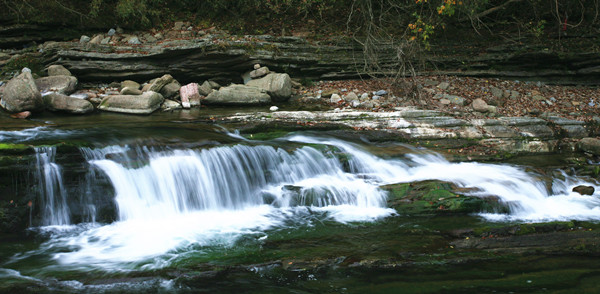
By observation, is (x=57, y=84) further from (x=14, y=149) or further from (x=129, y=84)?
(x=14, y=149)

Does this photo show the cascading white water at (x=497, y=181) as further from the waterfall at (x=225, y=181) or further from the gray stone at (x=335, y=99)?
the gray stone at (x=335, y=99)

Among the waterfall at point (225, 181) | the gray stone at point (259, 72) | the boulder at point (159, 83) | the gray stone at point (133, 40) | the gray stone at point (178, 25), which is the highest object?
the gray stone at point (178, 25)

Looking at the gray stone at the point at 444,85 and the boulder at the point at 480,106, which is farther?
the gray stone at the point at 444,85

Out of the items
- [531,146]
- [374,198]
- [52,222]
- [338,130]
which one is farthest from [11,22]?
[531,146]

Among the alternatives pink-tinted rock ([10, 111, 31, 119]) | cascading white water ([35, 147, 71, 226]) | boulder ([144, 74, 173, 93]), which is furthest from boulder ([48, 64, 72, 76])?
cascading white water ([35, 147, 71, 226])

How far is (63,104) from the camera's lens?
33.1 feet

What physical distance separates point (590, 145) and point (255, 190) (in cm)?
731

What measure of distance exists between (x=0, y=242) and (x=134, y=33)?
11028 mm

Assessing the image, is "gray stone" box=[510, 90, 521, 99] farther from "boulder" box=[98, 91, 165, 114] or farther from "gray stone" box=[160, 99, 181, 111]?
"boulder" box=[98, 91, 165, 114]

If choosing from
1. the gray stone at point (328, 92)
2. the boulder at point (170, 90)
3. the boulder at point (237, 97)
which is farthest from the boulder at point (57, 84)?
the gray stone at point (328, 92)

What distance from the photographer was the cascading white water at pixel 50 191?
20.7 feet

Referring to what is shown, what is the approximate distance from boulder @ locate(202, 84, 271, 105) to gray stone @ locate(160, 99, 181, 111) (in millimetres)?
739

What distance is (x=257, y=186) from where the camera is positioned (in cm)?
756

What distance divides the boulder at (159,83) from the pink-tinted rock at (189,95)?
0.47m
